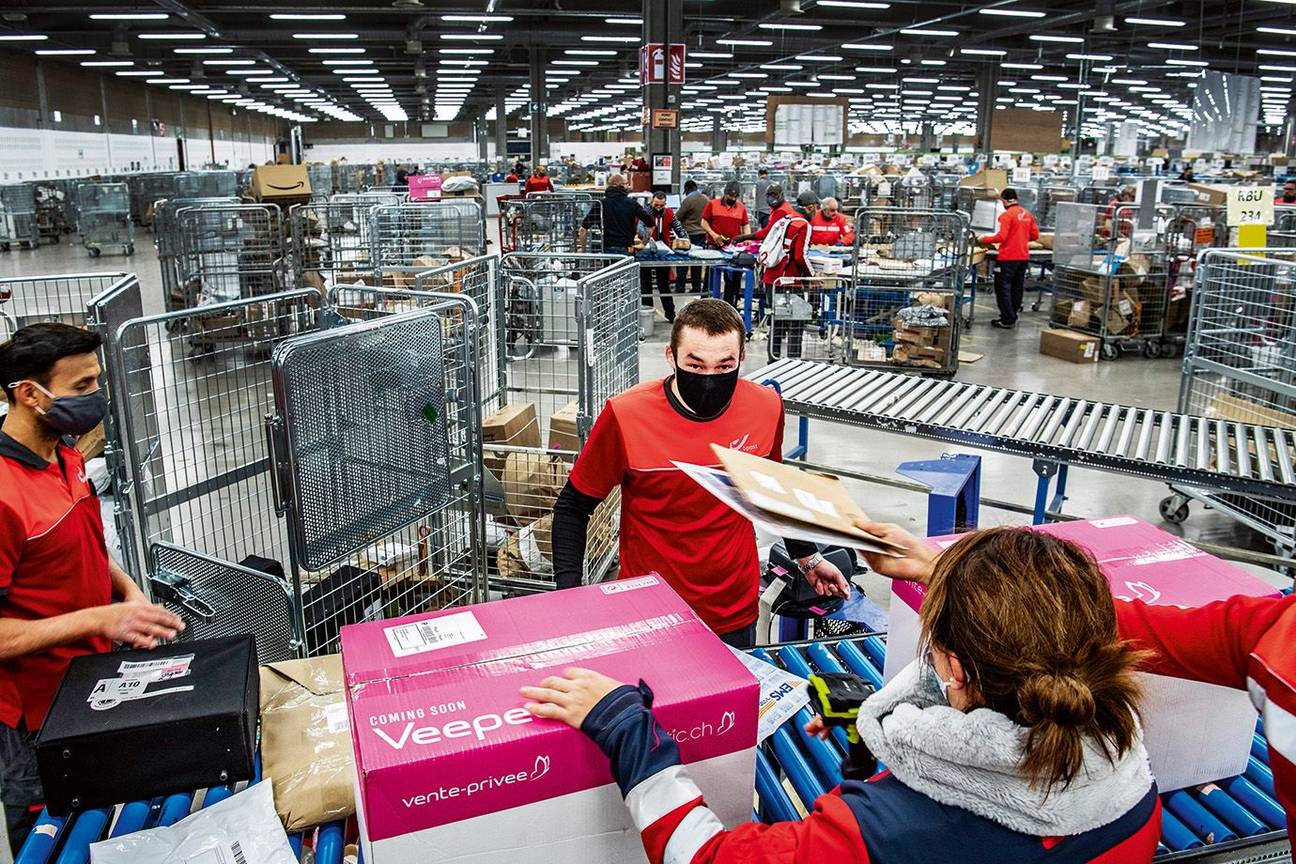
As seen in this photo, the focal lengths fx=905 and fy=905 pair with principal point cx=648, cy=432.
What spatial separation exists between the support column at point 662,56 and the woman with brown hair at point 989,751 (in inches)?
513

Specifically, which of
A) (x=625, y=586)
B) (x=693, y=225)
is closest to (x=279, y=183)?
(x=693, y=225)

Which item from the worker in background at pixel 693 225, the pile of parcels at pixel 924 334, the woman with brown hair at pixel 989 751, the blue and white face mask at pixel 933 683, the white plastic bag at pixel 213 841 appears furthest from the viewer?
the worker in background at pixel 693 225

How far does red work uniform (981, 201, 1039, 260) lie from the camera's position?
11219 mm

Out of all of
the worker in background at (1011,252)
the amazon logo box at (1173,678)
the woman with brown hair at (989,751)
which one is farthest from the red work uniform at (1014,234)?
the woman with brown hair at (989,751)

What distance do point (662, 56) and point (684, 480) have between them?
1254cm

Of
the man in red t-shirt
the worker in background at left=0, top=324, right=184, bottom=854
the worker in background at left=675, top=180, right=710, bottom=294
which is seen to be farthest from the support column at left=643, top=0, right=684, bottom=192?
the worker in background at left=0, top=324, right=184, bottom=854

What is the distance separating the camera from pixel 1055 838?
44.9 inches

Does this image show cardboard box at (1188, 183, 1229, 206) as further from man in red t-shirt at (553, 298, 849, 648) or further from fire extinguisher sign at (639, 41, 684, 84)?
man in red t-shirt at (553, 298, 849, 648)

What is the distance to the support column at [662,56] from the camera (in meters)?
13.5

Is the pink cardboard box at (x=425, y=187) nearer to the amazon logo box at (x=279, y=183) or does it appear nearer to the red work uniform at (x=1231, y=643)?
the amazon logo box at (x=279, y=183)

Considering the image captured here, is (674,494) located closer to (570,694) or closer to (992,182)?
(570,694)

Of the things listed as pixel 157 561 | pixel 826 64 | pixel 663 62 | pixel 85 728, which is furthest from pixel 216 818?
pixel 826 64

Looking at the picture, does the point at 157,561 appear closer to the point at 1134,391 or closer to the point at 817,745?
the point at 817,745

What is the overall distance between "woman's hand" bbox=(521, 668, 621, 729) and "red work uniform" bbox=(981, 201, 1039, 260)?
11.3 meters
